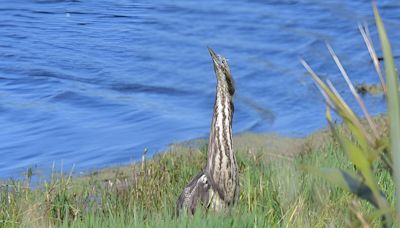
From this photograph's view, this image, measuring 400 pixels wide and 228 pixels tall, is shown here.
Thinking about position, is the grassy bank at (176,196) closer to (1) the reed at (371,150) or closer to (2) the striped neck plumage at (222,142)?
(2) the striped neck plumage at (222,142)

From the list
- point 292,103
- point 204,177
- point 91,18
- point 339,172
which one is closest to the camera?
point 339,172

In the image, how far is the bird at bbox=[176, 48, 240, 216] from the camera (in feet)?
19.4

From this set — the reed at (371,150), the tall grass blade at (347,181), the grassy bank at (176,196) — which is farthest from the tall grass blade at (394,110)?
the grassy bank at (176,196)

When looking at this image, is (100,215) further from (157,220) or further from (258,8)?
(258,8)

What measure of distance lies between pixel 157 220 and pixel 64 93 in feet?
20.8

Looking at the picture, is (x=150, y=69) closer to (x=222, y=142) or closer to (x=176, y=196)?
(x=176, y=196)

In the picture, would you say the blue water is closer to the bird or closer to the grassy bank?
the grassy bank

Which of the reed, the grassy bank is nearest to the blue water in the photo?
the grassy bank

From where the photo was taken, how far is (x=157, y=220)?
204 inches

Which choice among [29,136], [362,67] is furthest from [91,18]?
[29,136]

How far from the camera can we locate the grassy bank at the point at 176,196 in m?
5.16

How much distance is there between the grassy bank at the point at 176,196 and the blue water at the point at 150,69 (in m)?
1.86

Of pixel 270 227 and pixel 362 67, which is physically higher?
pixel 270 227

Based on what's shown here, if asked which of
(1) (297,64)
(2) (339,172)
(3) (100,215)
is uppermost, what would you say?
(2) (339,172)
